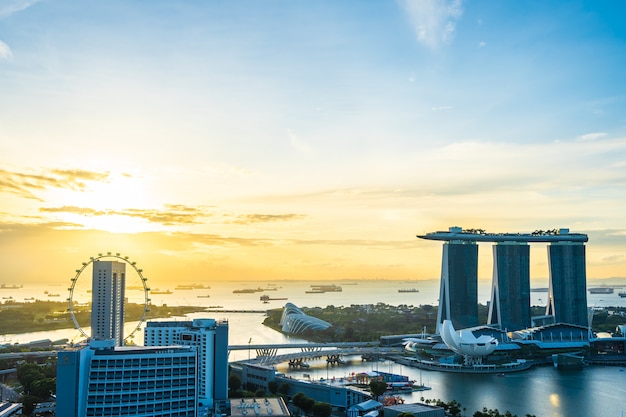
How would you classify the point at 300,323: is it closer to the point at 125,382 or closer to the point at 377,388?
the point at 377,388

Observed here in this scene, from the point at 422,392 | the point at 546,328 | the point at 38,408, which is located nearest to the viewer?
the point at 38,408

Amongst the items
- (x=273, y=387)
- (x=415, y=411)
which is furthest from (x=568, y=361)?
(x=415, y=411)

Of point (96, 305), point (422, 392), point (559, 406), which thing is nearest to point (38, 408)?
point (96, 305)

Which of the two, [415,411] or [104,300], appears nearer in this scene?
[415,411]

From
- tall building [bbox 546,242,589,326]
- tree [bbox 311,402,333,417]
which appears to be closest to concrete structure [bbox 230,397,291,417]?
tree [bbox 311,402,333,417]

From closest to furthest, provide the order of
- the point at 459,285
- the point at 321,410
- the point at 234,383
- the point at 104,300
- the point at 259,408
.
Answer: the point at 259,408 → the point at 321,410 → the point at 234,383 → the point at 104,300 → the point at 459,285

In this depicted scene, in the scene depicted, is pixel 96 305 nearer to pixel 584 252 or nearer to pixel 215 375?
pixel 215 375

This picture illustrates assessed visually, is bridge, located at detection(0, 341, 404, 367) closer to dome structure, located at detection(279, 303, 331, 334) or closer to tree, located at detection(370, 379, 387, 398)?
dome structure, located at detection(279, 303, 331, 334)
